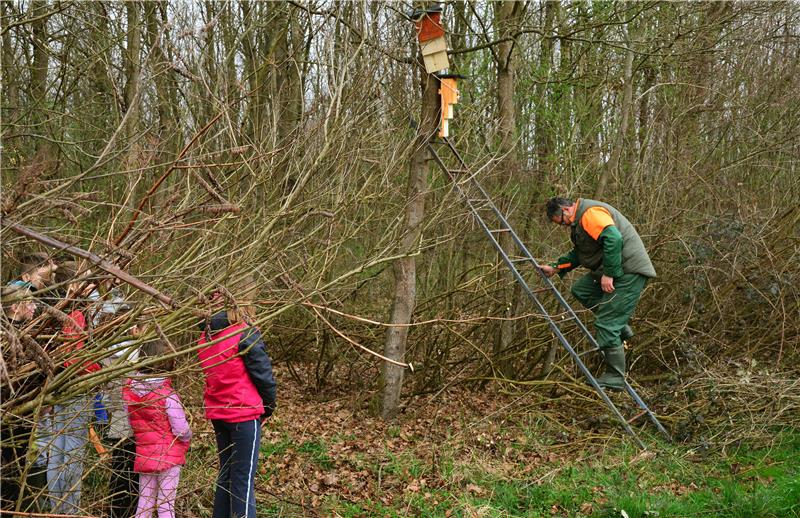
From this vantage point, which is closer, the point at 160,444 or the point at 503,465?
the point at 160,444

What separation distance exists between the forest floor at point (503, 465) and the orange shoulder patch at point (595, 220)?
154cm

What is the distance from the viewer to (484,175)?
24.5 feet

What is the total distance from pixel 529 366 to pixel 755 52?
512 cm

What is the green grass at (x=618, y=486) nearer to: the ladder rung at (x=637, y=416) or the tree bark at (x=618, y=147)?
the ladder rung at (x=637, y=416)

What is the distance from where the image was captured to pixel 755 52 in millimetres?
9438

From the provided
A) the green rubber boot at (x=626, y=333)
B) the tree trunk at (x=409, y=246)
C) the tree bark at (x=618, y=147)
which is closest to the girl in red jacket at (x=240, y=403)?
the tree trunk at (x=409, y=246)

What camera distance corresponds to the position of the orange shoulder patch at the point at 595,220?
6.27 m

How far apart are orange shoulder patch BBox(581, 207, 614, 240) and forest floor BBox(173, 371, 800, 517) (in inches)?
60.5

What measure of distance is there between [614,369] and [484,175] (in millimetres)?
2303

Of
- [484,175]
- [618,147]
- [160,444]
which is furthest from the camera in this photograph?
[618,147]

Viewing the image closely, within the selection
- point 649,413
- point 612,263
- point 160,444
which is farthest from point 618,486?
point 160,444

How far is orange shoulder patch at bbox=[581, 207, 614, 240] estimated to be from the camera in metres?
6.27

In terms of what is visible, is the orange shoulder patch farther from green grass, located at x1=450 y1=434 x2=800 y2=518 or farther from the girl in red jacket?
the girl in red jacket

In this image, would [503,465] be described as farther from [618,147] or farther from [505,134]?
[618,147]
